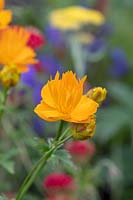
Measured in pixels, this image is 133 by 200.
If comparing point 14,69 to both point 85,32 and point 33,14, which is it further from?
point 33,14

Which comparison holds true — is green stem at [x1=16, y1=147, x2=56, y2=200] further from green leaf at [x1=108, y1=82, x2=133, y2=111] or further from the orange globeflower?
green leaf at [x1=108, y1=82, x2=133, y2=111]

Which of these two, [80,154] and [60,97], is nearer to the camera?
[60,97]

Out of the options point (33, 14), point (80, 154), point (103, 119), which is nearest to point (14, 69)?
point (80, 154)

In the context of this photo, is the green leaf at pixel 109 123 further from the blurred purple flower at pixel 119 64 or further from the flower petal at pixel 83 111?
the flower petal at pixel 83 111

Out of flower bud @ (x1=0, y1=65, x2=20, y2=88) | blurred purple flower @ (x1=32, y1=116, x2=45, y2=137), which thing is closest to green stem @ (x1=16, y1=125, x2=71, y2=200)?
flower bud @ (x1=0, y1=65, x2=20, y2=88)

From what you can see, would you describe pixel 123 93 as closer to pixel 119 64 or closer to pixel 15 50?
pixel 119 64

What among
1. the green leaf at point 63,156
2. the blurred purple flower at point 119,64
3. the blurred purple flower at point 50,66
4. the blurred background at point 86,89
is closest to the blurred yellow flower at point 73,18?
the blurred background at point 86,89
